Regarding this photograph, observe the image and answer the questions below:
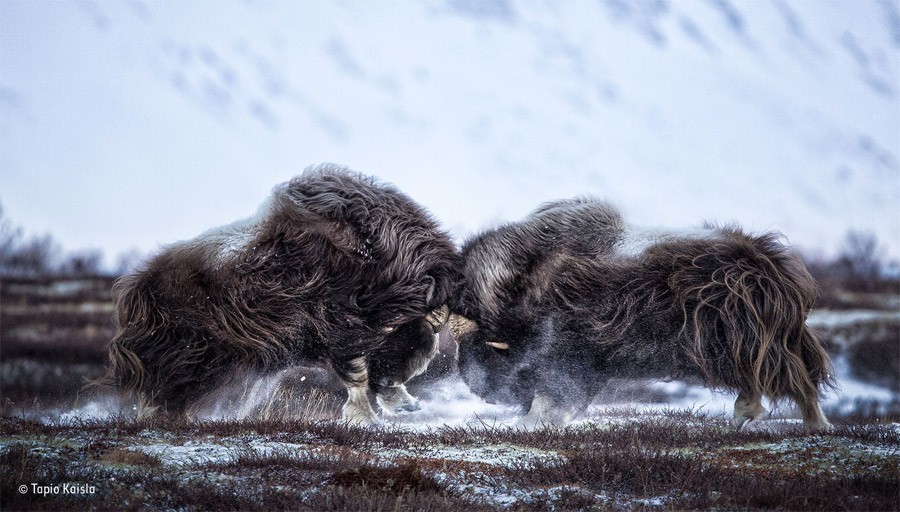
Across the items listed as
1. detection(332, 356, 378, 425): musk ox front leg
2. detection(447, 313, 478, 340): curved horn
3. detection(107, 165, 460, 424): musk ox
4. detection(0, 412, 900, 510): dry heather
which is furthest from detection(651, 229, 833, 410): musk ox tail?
detection(332, 356, 378, 425): musk ox front leg

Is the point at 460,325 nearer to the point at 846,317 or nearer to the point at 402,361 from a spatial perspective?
the point at 402,361

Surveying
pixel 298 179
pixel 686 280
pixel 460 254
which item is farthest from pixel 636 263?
pixel 298 179

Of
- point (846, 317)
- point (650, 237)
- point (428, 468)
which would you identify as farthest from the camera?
point (846, 317)

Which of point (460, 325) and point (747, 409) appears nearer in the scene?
point (747, 409)

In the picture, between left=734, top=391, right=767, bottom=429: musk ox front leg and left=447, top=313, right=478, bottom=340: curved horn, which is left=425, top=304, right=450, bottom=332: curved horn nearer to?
left=447, top=313, right=478, bottom=340: curved horn

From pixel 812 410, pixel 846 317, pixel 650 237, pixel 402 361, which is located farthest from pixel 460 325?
pixel 846 317

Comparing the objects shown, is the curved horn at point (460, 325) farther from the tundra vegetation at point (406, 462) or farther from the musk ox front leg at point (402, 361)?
the tundra vegetation at point (406, 462)

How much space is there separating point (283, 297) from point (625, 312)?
2.46 meters

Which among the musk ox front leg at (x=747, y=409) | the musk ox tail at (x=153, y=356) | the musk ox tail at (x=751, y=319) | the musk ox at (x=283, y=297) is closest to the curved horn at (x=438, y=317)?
the musk ox at (x=283, y=297)

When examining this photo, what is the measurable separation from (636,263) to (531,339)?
3.31 ft

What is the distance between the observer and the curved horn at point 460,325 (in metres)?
6.92

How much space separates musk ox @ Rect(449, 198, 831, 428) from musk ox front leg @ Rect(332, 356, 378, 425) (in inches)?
37.6

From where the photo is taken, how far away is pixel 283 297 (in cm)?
614

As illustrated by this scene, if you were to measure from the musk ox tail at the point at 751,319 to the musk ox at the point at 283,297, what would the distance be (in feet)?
6.49
